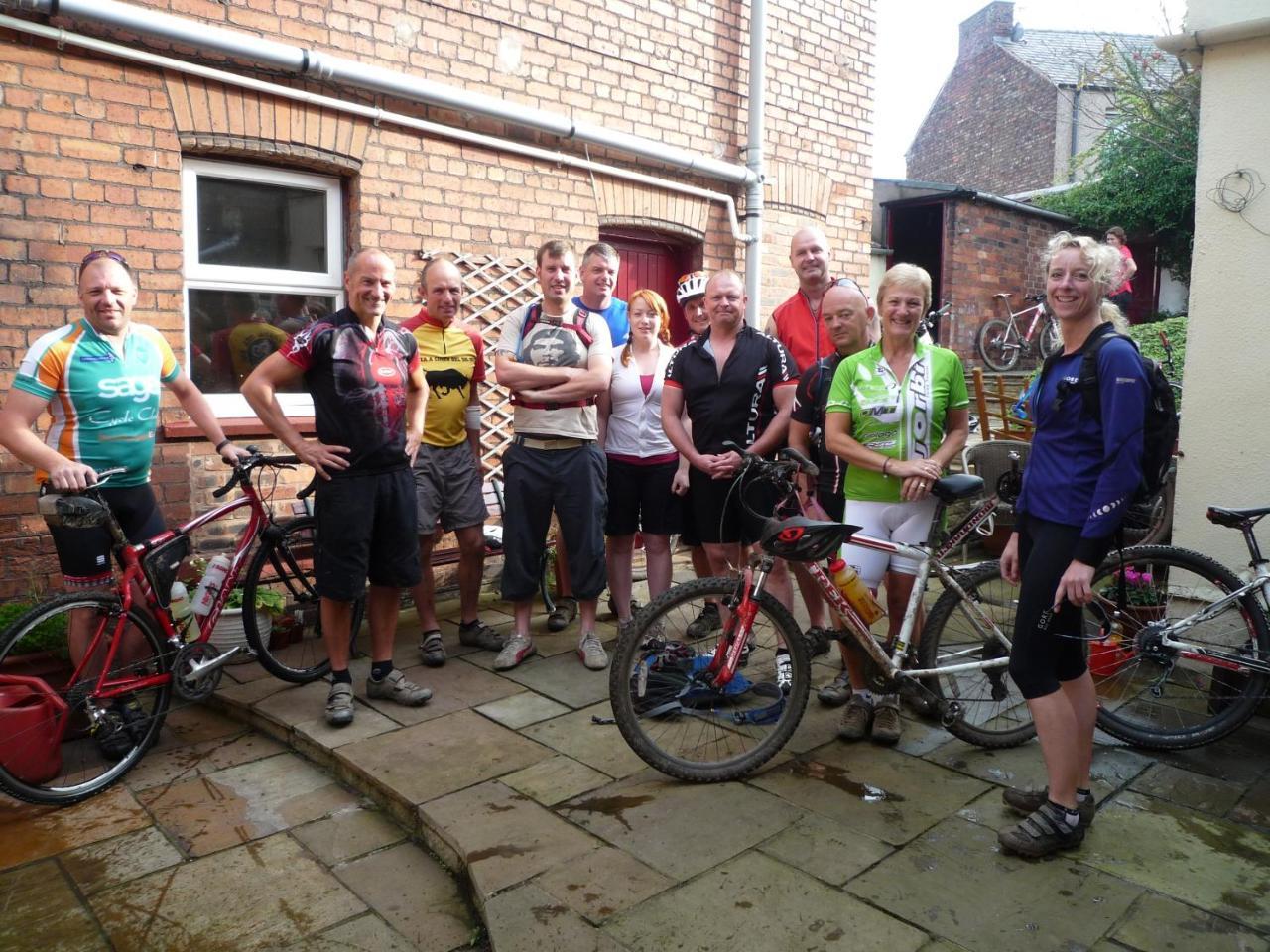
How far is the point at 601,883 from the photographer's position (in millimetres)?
2695

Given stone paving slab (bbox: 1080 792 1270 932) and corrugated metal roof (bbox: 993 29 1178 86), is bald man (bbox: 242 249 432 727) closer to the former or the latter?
stone paving slab (bbox: 1080 792 1270 932)

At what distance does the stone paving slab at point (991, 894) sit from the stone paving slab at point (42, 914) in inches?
84.5

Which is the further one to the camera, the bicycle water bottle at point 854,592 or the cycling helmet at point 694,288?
the cycling helmet at point 694,288

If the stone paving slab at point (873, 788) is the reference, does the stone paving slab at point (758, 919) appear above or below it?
below

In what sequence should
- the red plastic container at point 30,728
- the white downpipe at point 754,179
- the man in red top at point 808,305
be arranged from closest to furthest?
the red plastic container at point 30,728 < the man in red top at point 808,305 < the white downpipe at point 754,179

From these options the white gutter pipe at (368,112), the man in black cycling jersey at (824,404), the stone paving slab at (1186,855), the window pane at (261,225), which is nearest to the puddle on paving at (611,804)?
the man in black cycling jersey at (824,404)

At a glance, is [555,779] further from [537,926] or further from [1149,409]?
[1149,409]

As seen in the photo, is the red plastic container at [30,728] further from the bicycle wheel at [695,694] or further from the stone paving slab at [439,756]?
the bicycle wheel at [695,694]

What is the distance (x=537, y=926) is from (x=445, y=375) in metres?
2.77

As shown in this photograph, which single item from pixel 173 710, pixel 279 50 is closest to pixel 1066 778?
pixel 173 710

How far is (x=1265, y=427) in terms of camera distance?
3832 mm

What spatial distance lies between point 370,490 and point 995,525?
4.70 meters

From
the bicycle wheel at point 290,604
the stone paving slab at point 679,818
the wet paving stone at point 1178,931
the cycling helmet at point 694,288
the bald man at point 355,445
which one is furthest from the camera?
the cycling helmet at point 694,288

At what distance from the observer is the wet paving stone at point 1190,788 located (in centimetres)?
320
